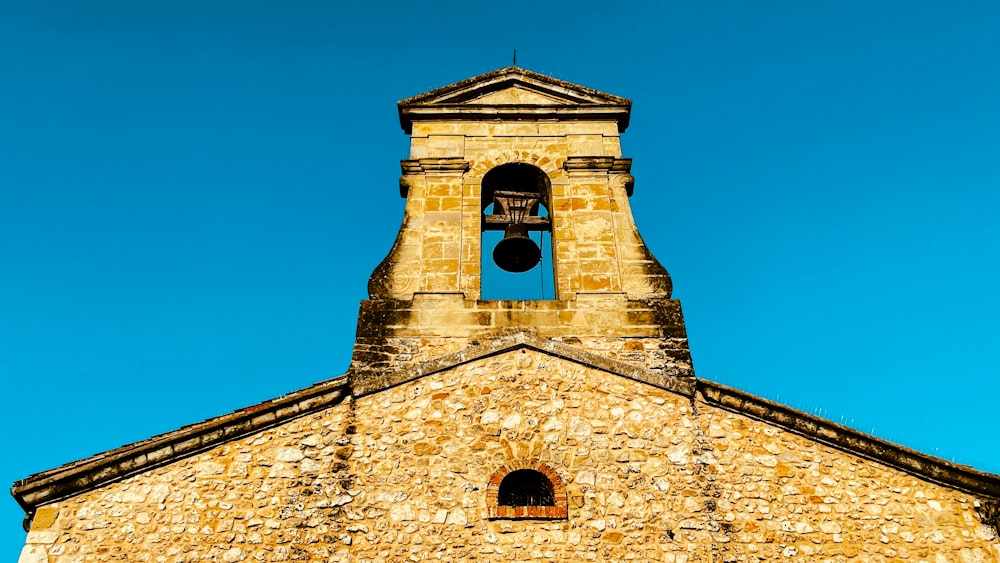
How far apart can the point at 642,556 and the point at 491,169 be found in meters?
4.76

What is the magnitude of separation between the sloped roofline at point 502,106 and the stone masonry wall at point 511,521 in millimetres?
3880

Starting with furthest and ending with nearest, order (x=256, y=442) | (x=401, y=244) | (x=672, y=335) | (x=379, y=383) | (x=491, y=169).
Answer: (x=491, y=169) < (x=401, y=244) < (x=672, y=335) < (x=379, y=383) < (x=256, y=442)

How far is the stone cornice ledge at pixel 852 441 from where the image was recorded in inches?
266

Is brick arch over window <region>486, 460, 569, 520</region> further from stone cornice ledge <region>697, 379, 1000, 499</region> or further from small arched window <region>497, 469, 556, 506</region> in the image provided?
stone cornice ledge <region>697, 379, 1000, 499</region>

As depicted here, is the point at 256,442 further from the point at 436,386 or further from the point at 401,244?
the point at 401,244

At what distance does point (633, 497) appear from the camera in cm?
672

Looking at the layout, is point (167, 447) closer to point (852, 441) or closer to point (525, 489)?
point (525, 489)

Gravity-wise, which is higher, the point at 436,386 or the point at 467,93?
the point at 467,93

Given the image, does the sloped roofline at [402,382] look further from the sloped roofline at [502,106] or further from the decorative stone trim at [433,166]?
the sloped roofline at [502,106]

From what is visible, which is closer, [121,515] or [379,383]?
[121,515]

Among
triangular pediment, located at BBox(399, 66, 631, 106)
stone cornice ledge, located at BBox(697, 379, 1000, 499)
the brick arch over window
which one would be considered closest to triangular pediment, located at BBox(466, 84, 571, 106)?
triangular pediment, located at BBox(399, 66, 631, 106)

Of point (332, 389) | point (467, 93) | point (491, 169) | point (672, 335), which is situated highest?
point (467, 93)

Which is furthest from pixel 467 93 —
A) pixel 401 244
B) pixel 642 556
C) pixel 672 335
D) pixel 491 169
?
pixel 642 556

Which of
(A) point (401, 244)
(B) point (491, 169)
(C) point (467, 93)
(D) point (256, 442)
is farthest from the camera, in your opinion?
(C) point (467, 93)
